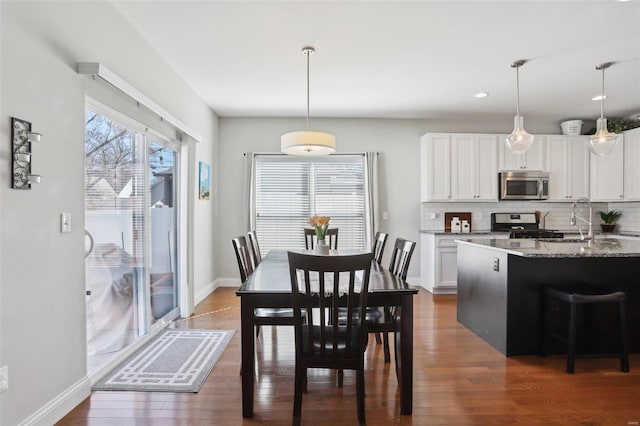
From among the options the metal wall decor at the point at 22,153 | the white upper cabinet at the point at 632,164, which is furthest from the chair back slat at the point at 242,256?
the white upper cabinet at the point at 632,164

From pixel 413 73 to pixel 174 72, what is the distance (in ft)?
8.21

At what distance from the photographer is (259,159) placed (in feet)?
19.1

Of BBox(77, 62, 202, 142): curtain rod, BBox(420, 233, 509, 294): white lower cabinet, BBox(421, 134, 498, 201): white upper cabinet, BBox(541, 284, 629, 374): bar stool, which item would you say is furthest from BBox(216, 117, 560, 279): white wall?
BBox(541, 284, 629, 374): bar stool

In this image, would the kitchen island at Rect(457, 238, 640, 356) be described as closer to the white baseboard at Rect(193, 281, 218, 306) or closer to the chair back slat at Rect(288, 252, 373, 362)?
the chair back slat at Rect(288, 252, 373, 362)

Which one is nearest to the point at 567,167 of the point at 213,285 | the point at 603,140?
the point at 603,140

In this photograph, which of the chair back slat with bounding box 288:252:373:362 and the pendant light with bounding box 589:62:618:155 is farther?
the pendant light with bounding box 589:62:618:155

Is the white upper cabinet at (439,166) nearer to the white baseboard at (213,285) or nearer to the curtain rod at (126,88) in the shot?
the white baseboard at (213,285)

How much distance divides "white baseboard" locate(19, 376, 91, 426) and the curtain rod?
195 centimetres

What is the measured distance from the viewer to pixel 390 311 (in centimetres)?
265

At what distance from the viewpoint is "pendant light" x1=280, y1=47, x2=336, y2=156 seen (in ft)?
10.3

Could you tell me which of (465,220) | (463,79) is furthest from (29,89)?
(465,220)

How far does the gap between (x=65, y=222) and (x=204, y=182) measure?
2886 mm

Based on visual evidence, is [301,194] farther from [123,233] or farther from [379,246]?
[123,233]

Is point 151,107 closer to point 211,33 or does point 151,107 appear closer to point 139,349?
point 211,33
